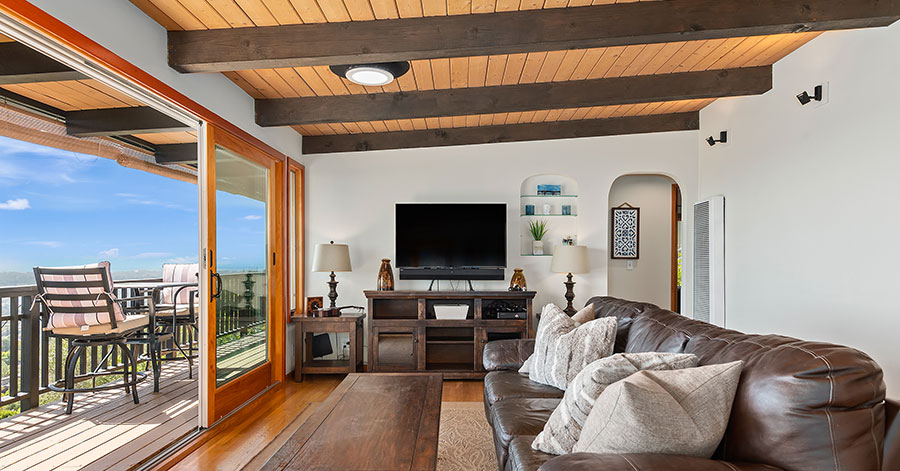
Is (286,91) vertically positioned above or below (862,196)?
above

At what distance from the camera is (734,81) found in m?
3.88

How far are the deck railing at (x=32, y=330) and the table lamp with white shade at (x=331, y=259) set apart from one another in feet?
2.58

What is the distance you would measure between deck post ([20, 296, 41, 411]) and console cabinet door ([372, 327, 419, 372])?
8.52 ft

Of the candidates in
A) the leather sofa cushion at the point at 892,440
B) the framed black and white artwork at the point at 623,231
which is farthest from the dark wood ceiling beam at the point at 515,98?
the leather sofa cushion at the point at 892,440

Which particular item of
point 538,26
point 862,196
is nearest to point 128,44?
point 538,26

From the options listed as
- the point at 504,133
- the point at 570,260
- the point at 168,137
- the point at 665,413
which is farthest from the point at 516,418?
the point at 168,137

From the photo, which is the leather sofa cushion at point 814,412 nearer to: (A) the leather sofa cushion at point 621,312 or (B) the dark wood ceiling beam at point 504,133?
(A) the leather sofa cushion at point 621,312

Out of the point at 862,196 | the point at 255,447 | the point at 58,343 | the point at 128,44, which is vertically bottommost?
the point at 255,447

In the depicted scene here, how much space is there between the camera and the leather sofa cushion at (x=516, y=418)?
2.07 metres

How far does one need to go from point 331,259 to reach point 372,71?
7.24 ft

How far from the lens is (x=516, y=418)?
2223mm

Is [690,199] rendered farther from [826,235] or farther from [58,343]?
[58,343]

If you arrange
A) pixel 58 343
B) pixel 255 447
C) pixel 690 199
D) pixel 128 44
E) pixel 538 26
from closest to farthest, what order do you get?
pixel 128 44 → pixel 538 26 → pixel 255 447 → pixel 58 343 → pixel 690 199

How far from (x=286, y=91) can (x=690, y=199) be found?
4.07 meters
